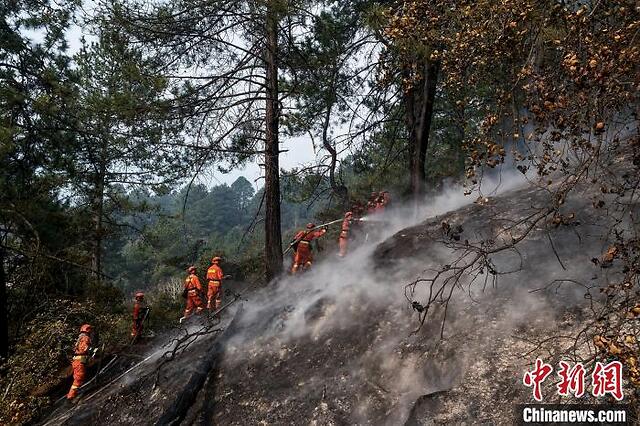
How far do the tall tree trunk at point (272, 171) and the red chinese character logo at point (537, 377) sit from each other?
6892 mm

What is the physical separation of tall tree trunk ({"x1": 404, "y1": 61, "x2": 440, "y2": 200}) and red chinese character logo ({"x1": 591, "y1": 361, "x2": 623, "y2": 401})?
6929 millimetres

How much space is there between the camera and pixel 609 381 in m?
3.58

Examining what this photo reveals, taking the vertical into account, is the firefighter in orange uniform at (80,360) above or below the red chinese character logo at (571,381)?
below

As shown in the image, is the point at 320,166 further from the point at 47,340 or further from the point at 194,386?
the point at 47,340

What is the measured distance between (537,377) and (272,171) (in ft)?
24.2

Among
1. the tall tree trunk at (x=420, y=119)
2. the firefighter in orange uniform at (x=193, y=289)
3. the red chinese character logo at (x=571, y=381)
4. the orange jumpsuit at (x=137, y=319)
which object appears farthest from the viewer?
the firefighter in orange uniform at (x=193, y=289)

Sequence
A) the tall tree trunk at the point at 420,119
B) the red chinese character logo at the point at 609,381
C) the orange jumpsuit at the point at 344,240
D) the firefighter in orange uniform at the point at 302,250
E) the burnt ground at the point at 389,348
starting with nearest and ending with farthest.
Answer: the red chinese character logo at the point at 609,381, the burnt ground at the point at 389,348, the tall tree trunk at the point at 420,119, the firefighter in orange uniform at the point at 302,250, the orange jumpsuit at the point at 344,240

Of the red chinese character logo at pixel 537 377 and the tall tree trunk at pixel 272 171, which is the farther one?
the tall tree trunk at pixel 272 171

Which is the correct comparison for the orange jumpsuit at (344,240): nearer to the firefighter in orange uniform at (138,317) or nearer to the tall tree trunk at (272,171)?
the tall tree trunk at (272,171)

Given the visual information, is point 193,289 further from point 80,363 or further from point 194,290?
point 80,363

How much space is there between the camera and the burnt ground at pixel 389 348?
4.73 metres

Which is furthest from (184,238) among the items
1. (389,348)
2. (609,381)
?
(609,381)

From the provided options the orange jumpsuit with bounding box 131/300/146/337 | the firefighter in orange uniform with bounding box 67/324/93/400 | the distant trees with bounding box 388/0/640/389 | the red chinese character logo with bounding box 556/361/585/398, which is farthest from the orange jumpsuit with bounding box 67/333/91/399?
the red chinese character logo with bounding box 556/361/585/398

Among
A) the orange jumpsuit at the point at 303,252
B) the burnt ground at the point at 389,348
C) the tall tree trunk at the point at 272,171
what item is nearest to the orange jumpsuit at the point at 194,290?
the tall tree trunk at the point at 272,171
